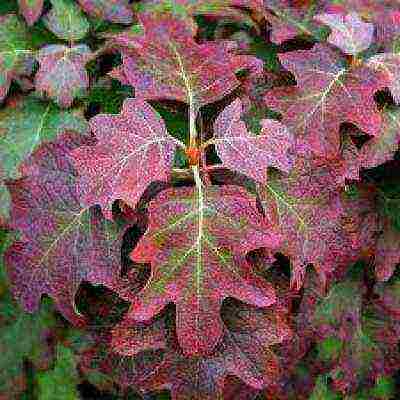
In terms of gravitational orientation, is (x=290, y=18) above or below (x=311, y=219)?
above

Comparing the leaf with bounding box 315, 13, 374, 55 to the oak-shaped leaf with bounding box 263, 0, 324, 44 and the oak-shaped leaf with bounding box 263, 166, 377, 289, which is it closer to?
the oak-shaped leaf with bounding box 263, 0, 324, 44

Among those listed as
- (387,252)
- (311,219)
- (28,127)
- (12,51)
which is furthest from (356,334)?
(12,51)

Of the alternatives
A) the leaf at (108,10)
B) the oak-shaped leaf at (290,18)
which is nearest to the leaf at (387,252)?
the oak-shaped leaf at (290,18)

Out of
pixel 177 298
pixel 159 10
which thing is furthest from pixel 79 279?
pixel 159 10

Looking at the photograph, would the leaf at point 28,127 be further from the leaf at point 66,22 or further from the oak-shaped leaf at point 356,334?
the oak-shaped leaf at point 356,334

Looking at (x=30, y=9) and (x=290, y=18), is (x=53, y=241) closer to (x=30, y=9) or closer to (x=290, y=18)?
(x=30, y=9)

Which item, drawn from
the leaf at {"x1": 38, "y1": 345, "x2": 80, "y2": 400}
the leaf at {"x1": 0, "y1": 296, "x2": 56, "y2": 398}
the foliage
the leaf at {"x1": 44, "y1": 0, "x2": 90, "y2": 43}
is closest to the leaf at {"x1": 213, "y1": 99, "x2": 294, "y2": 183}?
the foliage

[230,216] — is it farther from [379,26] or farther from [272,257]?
[379,26]
